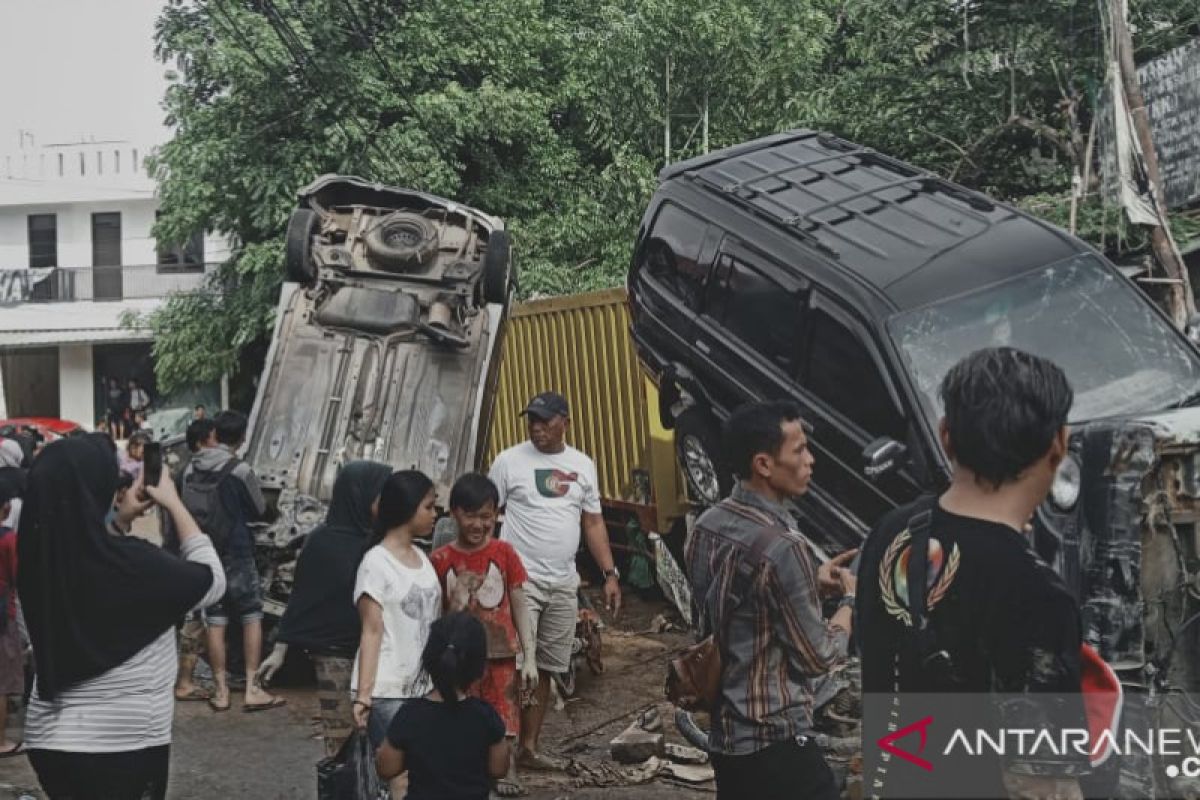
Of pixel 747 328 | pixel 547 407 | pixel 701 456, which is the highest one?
pixel 747 328

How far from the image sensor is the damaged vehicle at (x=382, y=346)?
9719 mm

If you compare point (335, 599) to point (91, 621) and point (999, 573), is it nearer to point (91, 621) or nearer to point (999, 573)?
point (91, 621)

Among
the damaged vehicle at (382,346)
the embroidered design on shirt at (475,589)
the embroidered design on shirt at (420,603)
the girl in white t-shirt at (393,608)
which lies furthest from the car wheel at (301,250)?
the embroidered design on shirt at (420,603)

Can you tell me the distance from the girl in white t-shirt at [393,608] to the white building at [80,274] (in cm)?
2997

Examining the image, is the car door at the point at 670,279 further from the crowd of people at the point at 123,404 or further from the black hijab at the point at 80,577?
the crowd of people at the point at 123,404

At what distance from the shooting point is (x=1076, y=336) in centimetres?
691

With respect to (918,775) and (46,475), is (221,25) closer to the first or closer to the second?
(46,475)

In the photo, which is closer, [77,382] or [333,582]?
[333,582]

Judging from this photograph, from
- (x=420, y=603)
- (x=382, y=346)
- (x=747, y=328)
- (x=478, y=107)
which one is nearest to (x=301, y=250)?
(x=382, y=346)

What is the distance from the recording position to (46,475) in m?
3.67

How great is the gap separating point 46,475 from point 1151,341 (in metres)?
5.48

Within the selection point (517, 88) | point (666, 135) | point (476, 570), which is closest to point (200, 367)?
point (517, 88)

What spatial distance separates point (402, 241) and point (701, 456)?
10.7ft

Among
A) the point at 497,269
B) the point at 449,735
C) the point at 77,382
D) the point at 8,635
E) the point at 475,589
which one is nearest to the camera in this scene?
the point at 449,735
